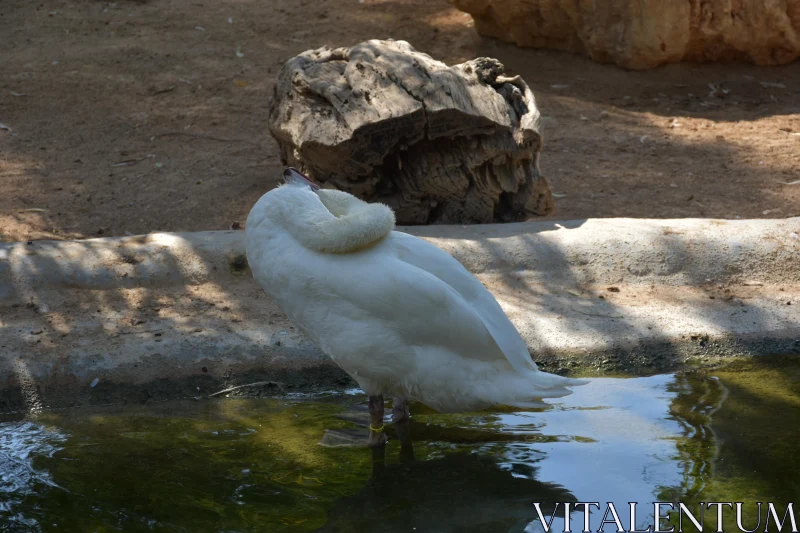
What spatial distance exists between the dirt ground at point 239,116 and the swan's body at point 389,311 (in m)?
2.46

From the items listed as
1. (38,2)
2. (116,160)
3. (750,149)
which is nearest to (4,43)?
(38,2)

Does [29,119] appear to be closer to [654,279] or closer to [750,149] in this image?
[654,279]

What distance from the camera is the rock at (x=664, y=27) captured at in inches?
332

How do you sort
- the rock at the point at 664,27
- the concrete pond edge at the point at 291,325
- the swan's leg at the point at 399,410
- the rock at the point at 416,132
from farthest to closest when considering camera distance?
the rock at the point at 664,27 → the rock at the point at 416,132 → the concrete pond edge at the point at 291,325 → the swan's leg at the point at 399,410

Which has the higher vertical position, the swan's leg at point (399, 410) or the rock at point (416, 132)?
the rock at point (416, 132)

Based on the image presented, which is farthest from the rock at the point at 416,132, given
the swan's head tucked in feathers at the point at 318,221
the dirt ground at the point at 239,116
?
the swan's head tucked in feathers at the point at 318,221

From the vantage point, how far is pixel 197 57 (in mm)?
8672

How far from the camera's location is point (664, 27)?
27.8 feet

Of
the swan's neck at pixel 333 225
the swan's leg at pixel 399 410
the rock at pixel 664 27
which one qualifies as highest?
the rock at pixel 664 27

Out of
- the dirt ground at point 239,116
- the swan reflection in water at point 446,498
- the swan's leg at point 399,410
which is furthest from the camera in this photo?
the dirt ground at point 239,116

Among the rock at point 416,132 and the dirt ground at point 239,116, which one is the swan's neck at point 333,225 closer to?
the rock at point 416,132

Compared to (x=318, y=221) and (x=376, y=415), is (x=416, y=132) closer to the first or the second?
(x=318, y=221)

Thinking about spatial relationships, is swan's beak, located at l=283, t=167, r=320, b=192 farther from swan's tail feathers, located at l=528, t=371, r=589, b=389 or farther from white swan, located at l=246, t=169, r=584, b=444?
swan's tail feathers, located at l=528, t=371, r=589, b=389

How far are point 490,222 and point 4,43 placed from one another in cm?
590
